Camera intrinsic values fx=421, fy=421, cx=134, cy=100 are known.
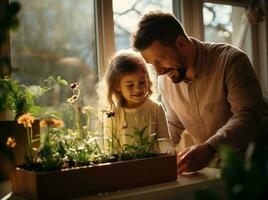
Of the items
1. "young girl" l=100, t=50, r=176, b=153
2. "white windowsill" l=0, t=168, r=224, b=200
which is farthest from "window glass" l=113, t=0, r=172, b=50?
"white windowsill" l=0, t=168, r=224, b=200

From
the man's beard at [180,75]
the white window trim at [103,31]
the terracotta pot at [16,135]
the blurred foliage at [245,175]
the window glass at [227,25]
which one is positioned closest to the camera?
the blurred foliage at [245,175]

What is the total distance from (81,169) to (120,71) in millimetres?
582

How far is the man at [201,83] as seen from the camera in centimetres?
162

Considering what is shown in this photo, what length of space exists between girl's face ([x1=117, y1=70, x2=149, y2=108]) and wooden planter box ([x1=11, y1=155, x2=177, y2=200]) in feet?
1.26

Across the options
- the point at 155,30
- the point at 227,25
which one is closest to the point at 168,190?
the point at 155,30

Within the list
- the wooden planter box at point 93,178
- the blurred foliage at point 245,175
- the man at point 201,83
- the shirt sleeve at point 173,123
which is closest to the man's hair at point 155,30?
the man at point 201,83

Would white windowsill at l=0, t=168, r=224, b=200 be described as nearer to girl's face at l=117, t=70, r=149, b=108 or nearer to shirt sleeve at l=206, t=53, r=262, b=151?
shirt sleeve at l=206, t=53, r=262, b=151

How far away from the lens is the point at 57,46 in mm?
1811

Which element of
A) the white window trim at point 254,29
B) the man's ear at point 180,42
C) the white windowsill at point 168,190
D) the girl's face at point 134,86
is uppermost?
the white window trim at point 254,29

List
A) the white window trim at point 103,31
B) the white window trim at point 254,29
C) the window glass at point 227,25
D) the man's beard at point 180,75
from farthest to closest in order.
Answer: the window glass at point 227,25 < the white window trim at point 254,29 < the white window trim at point 103,31 < the man's beard at point 180,75

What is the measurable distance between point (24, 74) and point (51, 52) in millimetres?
160

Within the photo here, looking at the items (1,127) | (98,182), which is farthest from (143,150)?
(1,127)

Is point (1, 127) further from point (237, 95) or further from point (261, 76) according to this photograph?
point (261, 76)

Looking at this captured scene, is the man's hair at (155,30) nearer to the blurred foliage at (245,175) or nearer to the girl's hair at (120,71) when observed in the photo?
the girl's hair at (120,71)
